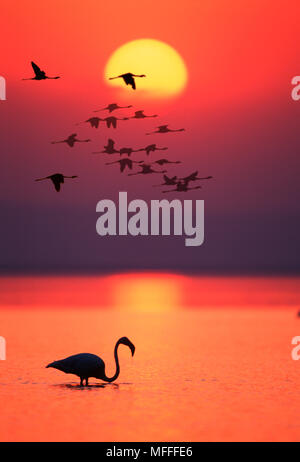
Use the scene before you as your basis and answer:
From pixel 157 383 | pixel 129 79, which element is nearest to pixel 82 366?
pixel 157 383

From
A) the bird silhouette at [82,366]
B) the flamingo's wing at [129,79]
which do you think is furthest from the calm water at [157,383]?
the flamingo's wing at [129,79]

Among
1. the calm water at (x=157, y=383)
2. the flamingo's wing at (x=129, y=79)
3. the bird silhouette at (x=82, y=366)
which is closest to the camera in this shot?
the calm water at (x=157, y=383)

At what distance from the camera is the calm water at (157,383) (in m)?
31.4

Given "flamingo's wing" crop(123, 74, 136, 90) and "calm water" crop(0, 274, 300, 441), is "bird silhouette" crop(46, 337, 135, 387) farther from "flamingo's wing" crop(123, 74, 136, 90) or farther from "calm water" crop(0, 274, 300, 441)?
"flamingo's wing" crop(123, 74, 136, 90)

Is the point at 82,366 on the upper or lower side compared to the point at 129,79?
lower

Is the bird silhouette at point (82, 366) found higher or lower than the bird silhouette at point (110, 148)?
lower

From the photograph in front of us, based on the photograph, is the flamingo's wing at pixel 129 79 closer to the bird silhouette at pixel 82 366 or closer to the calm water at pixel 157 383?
the calm water at pixel 157 383

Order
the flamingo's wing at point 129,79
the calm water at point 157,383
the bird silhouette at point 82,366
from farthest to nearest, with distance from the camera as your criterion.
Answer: the flamingo's wing at point 129,79 → the bird silhouette at point 82,366 → the calm water at point 157,383

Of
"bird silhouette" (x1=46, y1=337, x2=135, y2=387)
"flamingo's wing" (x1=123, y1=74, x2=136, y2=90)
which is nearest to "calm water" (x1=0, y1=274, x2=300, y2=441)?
"bird silhouette" (x1=46, y1=337, x2=135, y2=387)

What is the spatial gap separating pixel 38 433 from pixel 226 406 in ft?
21.0

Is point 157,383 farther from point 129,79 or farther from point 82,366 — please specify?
point 129,79

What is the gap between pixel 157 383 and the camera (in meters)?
38.5

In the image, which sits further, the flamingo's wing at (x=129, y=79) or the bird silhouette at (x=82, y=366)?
the flamingo's wing at (x=129, y=79)
